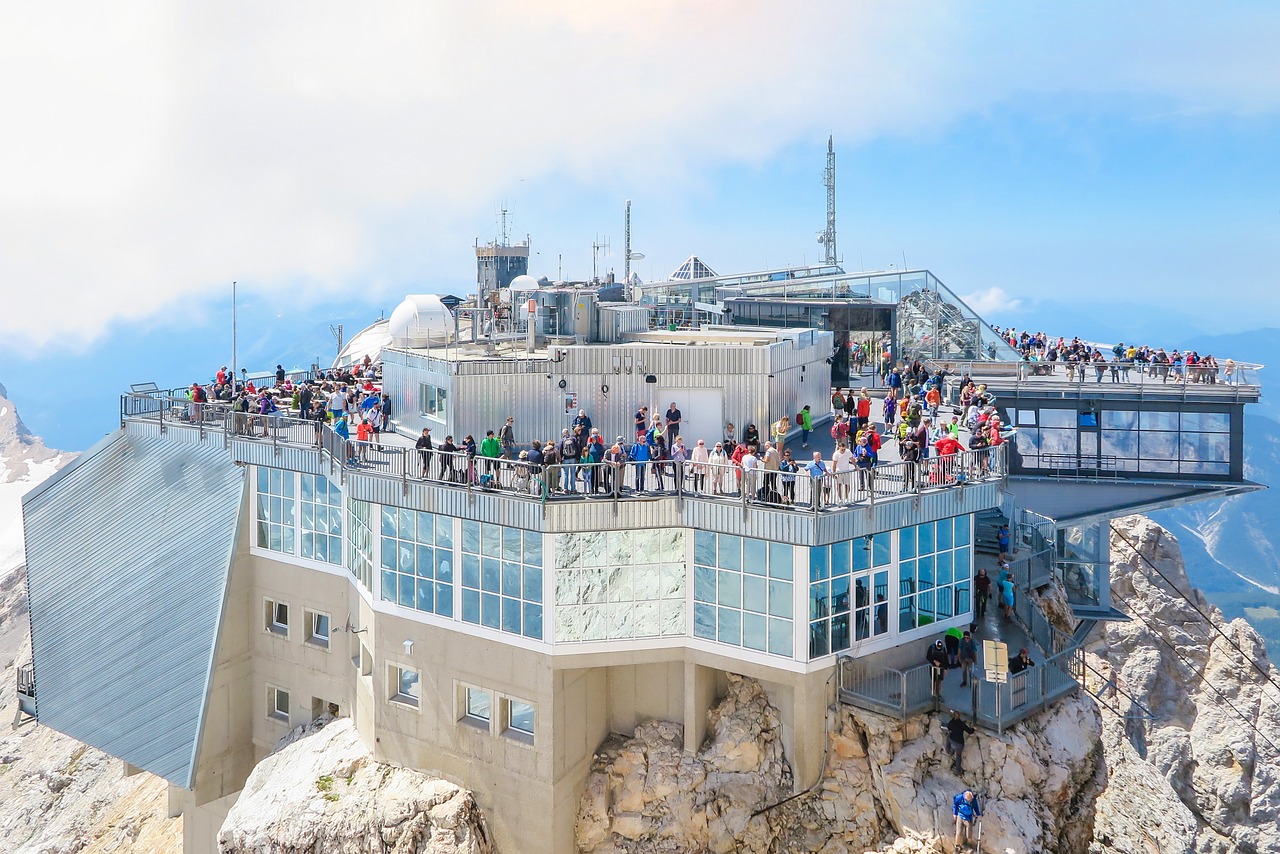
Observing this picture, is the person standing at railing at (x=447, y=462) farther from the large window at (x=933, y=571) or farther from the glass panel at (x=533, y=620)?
the large window at (x=933, y=571)

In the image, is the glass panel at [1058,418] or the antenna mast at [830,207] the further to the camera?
the antenna mast at [830,207]

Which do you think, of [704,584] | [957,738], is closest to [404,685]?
[704,584]

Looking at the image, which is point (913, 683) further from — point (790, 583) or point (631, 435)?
point (631, 435)

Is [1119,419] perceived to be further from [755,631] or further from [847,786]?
[755,631]

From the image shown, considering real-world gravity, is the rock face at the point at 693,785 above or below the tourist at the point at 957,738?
below

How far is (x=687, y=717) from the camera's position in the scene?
1083 inches

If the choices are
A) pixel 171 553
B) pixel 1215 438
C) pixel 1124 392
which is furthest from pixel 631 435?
pixel 1215 438

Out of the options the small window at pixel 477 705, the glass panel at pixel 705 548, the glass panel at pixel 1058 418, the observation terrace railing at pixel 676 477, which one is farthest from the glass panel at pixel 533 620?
the glass panel at pixel 1058 418

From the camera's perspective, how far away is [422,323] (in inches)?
1522

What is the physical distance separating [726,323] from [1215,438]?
1940 cm

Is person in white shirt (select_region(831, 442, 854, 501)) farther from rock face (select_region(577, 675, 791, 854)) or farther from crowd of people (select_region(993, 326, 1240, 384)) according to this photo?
crowd of people (select_region(993, 326, 1240, 384))

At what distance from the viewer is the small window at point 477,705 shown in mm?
28297

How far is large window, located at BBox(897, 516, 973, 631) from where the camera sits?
2673cm

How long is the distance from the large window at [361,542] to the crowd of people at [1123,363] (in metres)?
26.2
